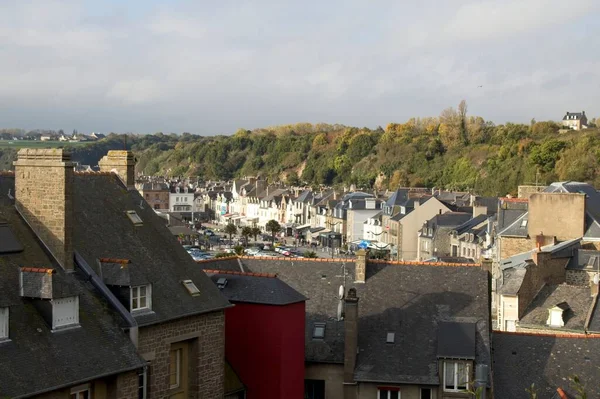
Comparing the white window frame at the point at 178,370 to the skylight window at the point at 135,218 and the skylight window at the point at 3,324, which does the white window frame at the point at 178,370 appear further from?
the skylight window at the point at 3,324

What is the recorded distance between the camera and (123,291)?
14.0m

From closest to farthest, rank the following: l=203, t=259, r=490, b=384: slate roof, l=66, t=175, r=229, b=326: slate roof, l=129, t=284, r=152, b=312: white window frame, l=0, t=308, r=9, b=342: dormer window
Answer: l=0, t=308, r=9, b=342: dormer window
l=129, t=284, r=152, b=312: white window frame
l=66, t=175, r=229, b=326: slate roof
l=203, t=259, r=490, b=384: slate roof

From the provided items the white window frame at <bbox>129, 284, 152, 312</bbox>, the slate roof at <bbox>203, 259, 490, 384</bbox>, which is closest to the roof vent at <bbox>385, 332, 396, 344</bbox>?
the slate roof at <bbox>203, 259, 490, 384</bbox>

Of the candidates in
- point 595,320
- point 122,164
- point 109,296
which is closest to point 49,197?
point 109,296

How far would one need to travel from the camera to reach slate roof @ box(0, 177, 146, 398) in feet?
37.9

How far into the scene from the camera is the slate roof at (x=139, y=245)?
48.5ft

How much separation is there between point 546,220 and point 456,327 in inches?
759

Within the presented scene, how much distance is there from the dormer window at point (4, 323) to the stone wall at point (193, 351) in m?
2.62

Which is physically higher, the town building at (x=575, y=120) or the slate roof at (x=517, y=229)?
the town building at (x=575, y=120)

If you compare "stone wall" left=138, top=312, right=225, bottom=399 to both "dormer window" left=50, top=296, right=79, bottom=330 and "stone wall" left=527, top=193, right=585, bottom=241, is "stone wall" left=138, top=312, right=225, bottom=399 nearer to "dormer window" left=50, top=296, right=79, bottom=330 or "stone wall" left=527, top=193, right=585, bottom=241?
"dormer window" left=50, top=296, right=79, bottom=330

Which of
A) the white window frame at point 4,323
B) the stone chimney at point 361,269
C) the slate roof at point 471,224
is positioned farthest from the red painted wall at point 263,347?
the slate roof at point 471,224

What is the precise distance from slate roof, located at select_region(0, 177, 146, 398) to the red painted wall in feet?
15.0

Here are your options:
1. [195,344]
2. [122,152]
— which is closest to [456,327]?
[195,344]

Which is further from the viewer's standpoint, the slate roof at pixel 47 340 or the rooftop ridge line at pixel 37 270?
the rooftop ridge line at pixel 37 270
